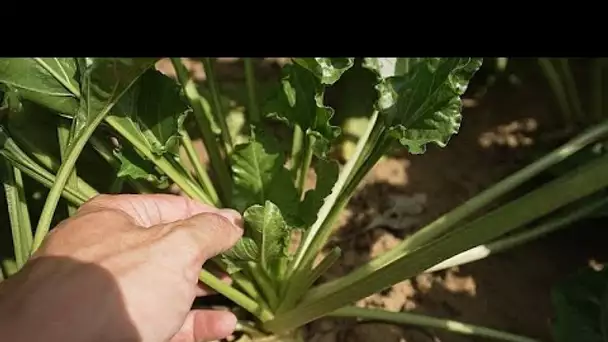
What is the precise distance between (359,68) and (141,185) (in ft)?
1.30

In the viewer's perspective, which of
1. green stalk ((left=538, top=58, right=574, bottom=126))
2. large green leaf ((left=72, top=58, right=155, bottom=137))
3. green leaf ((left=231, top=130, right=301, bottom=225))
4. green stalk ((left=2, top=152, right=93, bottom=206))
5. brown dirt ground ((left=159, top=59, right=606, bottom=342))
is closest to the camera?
large green leaf ((left=72, top=58, right=155, bottom=137))

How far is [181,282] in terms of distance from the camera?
32.0 inches

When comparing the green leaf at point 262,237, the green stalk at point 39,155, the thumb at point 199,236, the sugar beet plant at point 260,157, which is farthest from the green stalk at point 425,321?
the green stalk at point 39,155

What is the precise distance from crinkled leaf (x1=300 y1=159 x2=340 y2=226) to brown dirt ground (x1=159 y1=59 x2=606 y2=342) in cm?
17

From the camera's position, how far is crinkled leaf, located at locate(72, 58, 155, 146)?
0.84m

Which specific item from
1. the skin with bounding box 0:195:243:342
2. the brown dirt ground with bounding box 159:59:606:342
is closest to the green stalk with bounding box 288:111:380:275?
the brown dirt ground with bounding box 159:59:606:342

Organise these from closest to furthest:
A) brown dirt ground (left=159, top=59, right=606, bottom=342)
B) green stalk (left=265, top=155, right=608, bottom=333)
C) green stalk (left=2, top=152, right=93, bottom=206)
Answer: green stalk (left=265, top=155, right=608, bottom=333), green stalk (left=2, top=152, right=93, bottom=206), brown dirt ground (left=159, top=59, right=606, bottom=342)

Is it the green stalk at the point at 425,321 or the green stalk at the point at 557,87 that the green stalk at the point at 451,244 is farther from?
the green stalk at the point at 557,87

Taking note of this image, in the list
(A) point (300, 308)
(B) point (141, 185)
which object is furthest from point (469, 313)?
(B) point (141, 185)

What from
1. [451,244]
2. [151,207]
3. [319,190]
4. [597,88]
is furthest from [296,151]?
[597,88]

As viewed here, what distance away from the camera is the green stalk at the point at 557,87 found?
1307 mm

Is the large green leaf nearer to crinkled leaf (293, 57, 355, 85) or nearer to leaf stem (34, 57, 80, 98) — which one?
leaf stem (34, 57, 80, 98)

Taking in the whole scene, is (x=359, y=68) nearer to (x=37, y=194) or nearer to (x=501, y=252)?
(x=501, y=252)
